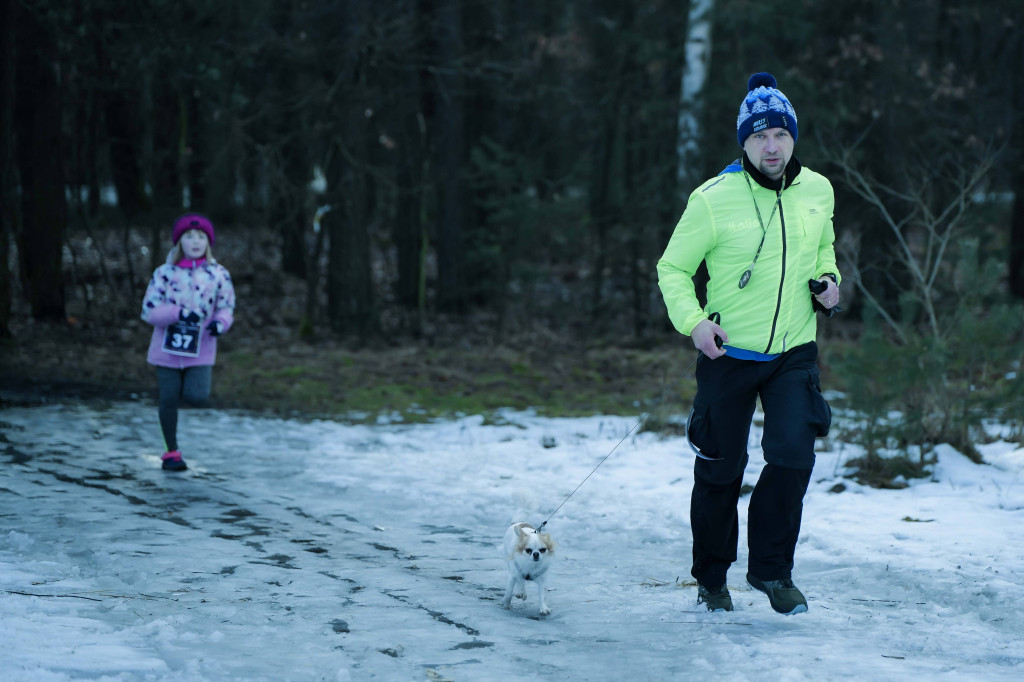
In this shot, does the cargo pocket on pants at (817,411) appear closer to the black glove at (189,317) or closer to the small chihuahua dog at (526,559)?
the small chihuahua dog at (526,559)

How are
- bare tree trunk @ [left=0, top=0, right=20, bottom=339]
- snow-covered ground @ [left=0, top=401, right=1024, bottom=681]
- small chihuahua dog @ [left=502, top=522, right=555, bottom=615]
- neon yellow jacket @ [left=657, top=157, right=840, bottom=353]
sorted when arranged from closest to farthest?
1. snow-covered ground @ [left=0, top=401, right=1024, bottom=681]
2. neon yellow jacket @ [left=657, top=157, right=840, bottom=353]
3. small chihuahua dog @ [left=502, top=522, right=555, bottom=615]
4. bare tree trunk @ [left=0, top=0, right=20, bottom=339]

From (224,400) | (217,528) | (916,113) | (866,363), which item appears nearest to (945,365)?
(866,363)

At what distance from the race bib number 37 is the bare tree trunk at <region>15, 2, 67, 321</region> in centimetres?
904

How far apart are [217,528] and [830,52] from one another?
16.5m

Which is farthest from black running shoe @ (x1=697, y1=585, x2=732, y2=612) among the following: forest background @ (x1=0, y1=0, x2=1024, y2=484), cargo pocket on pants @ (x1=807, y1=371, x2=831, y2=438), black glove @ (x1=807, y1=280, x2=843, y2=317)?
forest background @ (x1=0, y1=0, x2=1024, y2=484)

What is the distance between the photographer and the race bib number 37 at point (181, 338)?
798 centimetres

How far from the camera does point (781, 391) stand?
473 cm

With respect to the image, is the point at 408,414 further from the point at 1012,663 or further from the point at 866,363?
the point at 1012,663

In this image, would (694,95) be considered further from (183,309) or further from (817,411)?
(817,411)

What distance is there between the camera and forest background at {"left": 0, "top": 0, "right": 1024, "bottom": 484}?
11.4 meters

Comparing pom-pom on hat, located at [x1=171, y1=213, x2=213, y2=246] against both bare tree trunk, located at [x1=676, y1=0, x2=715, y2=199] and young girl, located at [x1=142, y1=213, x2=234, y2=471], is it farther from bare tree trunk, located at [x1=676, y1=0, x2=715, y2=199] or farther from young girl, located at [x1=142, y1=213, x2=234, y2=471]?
bare tree trunk, located at [x1=676, y1=0, x2=715, y2=199]

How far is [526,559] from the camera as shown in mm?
4855

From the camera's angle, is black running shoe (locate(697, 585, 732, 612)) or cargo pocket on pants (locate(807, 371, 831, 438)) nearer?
→ cargo pocket on pants (locate(807, 371, 831, 438))

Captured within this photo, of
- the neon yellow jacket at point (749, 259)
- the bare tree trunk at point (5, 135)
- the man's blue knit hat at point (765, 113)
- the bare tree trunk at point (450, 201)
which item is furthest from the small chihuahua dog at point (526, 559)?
the bare tree trunk at point (450, 201)
